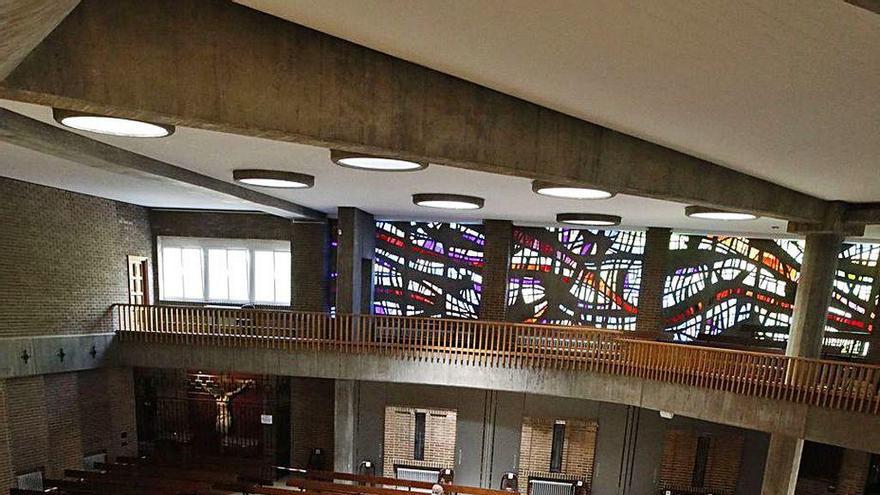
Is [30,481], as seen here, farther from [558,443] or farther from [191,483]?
[558,443]

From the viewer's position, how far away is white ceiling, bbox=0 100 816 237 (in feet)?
20.8

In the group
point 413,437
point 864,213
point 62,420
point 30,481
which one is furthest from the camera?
point 413,437

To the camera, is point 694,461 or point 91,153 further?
point 694,461

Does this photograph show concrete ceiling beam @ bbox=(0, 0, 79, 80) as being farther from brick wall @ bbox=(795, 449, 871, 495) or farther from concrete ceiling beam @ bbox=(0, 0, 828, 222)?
brick wall @ bbox=(795, 449, 871, 495)

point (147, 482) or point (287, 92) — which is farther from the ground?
point (287, 92)

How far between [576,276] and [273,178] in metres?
11.2

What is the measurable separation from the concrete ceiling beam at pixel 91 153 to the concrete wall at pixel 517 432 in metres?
7.72

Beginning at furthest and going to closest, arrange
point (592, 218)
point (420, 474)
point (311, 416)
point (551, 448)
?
point (311, 416), point (420, 474), point (551, 448), point (592, 218)

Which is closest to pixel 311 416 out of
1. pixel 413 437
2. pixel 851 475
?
pixel 413 437

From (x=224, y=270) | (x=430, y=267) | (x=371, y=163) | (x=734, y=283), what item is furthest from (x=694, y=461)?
(x=224, y=270)

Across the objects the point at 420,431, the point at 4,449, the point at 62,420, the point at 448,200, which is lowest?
the point at 420,431

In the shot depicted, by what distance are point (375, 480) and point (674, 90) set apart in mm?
11595

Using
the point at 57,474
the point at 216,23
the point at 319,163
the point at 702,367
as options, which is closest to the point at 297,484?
the point at 57,474

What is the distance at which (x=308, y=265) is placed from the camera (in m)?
14.9
